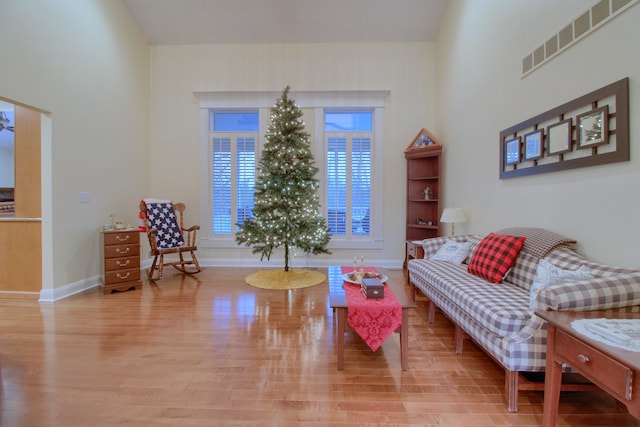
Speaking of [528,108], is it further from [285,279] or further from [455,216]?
[285,279]

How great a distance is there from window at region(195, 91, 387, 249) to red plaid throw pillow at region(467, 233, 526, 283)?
2.65 metres

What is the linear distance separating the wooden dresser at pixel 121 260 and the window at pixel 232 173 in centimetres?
153

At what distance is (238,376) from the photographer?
2.05 m

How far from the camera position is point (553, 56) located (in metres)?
2.48

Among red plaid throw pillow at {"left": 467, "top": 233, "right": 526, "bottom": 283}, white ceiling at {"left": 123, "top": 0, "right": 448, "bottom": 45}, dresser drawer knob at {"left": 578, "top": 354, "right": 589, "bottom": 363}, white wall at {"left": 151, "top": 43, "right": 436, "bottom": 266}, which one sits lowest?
dresser drawer knob at {"left": 578, "top": 354, "right": 589, "bottom": 363}

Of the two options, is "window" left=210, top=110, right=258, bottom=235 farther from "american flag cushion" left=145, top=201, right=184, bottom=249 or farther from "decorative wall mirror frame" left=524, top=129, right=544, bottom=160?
"decorative wall mirror frame" left=524, top=129, right=544, bottom=160

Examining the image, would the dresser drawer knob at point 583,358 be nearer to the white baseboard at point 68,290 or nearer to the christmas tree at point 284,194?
the christmas tree at point 284,194

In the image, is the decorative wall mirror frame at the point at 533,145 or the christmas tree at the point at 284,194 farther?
the christmas tree at the point at 284,194

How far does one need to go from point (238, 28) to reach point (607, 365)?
619 cm

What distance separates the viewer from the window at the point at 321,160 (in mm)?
5410

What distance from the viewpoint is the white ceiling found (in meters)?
4.78

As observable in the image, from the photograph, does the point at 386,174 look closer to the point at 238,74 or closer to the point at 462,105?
the point at 462,105

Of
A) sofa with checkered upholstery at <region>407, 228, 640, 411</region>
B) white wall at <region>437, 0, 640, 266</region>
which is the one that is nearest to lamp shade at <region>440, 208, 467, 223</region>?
white wall at <region>437, 0, 640, 266</region>

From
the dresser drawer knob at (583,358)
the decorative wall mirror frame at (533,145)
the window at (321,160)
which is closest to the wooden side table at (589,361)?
the dresser drawer knob at (583,358)
